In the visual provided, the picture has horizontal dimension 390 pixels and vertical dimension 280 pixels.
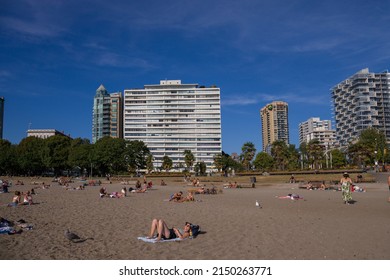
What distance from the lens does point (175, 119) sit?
15050 cm

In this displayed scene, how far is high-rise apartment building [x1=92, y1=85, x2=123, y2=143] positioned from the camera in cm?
16825

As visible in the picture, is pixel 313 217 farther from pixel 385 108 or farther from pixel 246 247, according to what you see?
pixel 385 108

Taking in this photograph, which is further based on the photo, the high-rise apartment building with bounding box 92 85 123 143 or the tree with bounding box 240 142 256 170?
the high-rise apartment building with bounding box 92 85 123 143

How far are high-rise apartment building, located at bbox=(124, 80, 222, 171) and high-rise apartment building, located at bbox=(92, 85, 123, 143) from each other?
75.8 ft

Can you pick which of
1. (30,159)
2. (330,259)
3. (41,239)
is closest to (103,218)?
(41,239)

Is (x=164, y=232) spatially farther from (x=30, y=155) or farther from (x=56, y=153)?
(x=56, y=153)

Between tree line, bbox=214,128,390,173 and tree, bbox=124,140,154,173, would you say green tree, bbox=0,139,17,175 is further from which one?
tree line, bbox=214,128,390,173

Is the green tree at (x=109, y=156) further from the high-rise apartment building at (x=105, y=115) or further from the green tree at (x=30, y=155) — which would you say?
the high-rise apartment building at (x=105, y=115)

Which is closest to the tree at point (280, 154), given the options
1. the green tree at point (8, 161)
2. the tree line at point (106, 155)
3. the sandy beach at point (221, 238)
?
the tree line at point (106, 155)

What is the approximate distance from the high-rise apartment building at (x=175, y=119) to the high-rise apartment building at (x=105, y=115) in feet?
75.8

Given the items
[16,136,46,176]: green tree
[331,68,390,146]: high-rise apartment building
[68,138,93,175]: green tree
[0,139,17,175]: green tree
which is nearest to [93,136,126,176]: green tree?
[68,138,93,175]: green tree

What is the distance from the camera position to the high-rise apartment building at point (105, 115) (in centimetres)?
16825
